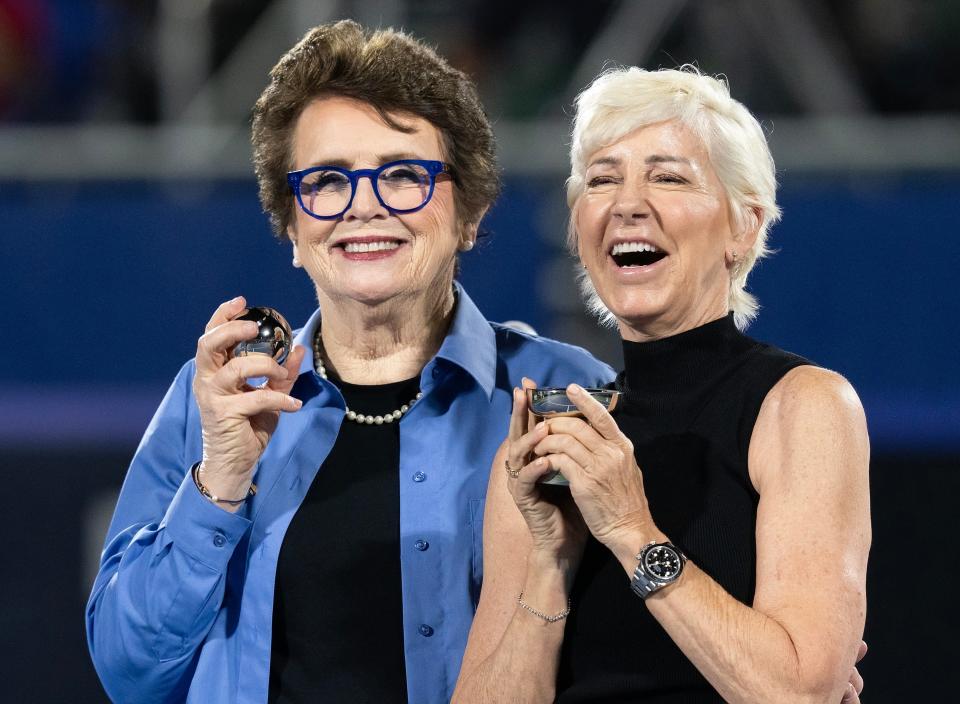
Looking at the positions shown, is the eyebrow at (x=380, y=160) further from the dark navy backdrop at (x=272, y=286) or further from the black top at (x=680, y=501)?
the dark navy backdrop at (x=272, y=286)

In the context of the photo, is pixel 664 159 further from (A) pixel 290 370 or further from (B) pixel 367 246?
(A) pixel 290 370

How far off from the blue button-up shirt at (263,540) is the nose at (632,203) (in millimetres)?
489

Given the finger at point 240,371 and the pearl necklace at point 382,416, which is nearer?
the finger at point 240,371

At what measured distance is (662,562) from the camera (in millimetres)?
1774

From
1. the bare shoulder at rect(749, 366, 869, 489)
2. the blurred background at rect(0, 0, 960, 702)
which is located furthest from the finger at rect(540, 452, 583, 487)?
the blurred background at rect(0, 0, 960, 702)

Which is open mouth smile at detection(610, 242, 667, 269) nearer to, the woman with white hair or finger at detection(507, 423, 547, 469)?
the woman with white hair

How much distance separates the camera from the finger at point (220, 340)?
2.15 m

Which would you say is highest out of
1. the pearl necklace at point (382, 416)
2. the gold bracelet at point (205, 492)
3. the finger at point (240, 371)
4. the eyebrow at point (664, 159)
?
the eyebrow at point (664, 159)

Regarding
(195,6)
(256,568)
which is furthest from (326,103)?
(195,6)

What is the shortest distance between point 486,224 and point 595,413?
278 centimetres

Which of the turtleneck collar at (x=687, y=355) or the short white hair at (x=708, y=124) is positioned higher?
the short white hair at (x=708, y=124)

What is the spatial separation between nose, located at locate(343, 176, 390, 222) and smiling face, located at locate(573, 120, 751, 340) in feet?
1.38

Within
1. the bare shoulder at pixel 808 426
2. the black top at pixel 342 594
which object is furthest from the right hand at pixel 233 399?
the bare shoulder at pixel 808 426

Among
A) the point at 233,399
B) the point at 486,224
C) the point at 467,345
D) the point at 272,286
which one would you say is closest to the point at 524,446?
the point at 233,399
